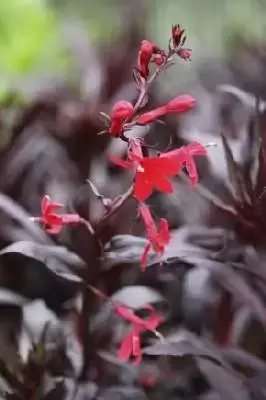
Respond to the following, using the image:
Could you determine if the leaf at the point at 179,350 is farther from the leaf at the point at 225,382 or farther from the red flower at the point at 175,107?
the red flower at the point at 175,107

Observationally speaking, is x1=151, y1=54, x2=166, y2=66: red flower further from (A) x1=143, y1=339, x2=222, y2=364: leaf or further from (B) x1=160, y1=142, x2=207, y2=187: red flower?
(A) x1=143, y1=339, x2=222, y2=364: leaf

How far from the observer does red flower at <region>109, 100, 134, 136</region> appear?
48 cm

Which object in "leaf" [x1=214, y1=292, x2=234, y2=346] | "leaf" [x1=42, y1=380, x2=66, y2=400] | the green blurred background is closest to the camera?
"leaf" [x1=42, y1=380, x2=66, y2=400]

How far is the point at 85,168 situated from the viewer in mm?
889

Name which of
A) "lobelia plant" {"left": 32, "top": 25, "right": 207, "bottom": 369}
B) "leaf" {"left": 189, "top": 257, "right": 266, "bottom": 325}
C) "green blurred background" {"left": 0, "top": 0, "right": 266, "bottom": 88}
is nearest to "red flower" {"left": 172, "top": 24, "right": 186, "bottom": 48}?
"lobelia plant" {"left": 32, "top": 25, "right": 207, "bottom": 369}

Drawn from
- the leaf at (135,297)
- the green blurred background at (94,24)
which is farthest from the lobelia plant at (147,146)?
the green blurred background at (94,24)

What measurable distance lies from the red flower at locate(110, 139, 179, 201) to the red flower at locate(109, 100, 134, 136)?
20 mm

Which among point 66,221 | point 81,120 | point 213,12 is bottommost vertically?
point 213,12

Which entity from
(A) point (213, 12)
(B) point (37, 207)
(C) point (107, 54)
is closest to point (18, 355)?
(B) point (37, 207)

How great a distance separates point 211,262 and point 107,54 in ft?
2.34

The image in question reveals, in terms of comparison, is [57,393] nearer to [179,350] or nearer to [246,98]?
[179,350]

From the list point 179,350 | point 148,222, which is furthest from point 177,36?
point 179,350

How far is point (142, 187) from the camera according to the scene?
1.61ft

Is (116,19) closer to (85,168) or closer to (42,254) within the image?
(85,168)
